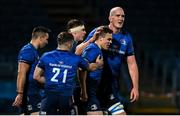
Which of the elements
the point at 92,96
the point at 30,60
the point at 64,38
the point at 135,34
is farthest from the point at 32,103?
the point at 135,34

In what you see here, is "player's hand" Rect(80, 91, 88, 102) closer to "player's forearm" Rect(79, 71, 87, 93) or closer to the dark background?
"player's forearm" Rect(79, 71, 87, 93)

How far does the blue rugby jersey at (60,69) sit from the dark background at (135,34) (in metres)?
5.34

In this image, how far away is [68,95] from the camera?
7.37m

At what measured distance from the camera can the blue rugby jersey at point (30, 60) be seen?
8102 millimetres

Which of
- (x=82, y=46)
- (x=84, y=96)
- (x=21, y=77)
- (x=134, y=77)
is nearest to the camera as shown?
(x=84, y=96)

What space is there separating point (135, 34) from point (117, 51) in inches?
365

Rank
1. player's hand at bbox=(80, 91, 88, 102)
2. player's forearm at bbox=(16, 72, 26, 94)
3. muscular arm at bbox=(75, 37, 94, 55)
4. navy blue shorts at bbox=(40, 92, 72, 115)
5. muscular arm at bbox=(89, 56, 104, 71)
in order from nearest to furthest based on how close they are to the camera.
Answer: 1. navy blue shorts at bbox=(40, 92, 72, 115)
2. muscular arm at bbox=(89, 56, 104, 71)
3. player's hand at bbox=(80, 91, 88, 102)
4. muscular arm at bbox=(75, 37, 94, 55)
5. player's forearm at bbox=(16, 72, 26, 94)

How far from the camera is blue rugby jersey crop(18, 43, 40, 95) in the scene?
810 cm

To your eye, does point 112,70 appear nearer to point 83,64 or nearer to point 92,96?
point 92,96

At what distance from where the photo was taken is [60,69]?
23.9ft

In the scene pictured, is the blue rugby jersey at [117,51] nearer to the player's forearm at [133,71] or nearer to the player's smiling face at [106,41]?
the player's forearm at [133,71]

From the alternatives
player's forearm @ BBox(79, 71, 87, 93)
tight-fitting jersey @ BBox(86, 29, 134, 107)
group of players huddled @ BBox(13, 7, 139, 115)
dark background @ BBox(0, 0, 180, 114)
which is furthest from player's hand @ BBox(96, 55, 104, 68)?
dark background @ BBox(0, 0, 180, 114)

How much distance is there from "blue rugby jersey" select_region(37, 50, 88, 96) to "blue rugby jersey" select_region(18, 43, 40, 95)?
2.55 feet

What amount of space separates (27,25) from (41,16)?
2.73ft
